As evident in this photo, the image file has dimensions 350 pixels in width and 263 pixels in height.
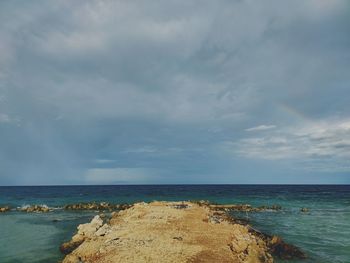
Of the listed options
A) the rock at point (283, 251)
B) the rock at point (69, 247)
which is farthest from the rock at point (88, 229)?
the rock at point (283, 251)

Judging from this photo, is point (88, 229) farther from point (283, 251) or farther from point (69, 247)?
point (283, 251)

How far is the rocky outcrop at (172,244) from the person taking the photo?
19.5 m

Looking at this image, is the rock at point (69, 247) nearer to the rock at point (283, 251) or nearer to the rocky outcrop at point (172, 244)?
the rocky outcrop at point (172, 244)

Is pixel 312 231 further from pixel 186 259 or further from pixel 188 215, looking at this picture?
pixel 186 259

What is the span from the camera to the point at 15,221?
48.8 meters

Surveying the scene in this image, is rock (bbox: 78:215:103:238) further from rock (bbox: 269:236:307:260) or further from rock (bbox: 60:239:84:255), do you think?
rock (bbox: 269:236:307:260)

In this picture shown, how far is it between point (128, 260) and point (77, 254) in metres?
5.52

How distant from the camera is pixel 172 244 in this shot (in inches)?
842

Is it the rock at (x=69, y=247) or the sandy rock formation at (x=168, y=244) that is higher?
the sandy rock formation at (x=168, y=244)

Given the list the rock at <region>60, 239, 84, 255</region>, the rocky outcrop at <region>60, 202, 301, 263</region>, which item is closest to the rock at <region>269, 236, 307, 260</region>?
the rocky outcrop at <region>60, 202, 301, 263</region>

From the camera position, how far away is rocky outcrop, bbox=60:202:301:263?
64.0ft

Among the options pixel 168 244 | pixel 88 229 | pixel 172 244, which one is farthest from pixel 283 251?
pixel 88 229

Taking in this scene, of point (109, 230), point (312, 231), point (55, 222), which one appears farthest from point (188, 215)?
point (55, 222)

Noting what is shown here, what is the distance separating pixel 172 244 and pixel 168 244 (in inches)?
10.7
